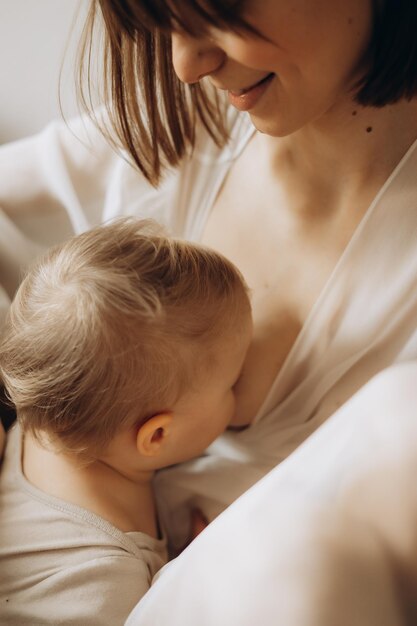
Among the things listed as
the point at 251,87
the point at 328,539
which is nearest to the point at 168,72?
the point at 251,87

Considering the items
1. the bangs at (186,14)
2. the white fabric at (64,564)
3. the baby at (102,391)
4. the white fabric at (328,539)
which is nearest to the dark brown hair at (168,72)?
the bangs at (186,14)

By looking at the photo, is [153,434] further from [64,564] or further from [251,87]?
[251,87]

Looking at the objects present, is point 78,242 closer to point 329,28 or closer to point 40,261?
point 40,261

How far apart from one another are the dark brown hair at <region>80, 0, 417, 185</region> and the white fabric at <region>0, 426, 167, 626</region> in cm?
45

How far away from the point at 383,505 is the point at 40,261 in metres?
0.49

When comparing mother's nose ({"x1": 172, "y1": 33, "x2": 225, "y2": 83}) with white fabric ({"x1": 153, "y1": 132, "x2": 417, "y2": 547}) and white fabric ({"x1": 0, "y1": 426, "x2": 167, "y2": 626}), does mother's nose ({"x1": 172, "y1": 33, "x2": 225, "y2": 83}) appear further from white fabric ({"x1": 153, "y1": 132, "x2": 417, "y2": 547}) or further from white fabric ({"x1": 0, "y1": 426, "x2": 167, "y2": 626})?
white fabric ({"x1": 0, "y1": 426, "x2": 167, "y2": 626})

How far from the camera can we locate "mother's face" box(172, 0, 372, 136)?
58cm

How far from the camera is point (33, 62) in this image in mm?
1223

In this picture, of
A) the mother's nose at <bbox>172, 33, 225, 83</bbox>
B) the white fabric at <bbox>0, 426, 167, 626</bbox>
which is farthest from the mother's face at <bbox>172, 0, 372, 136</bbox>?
the white fabric at <bbox>0, 426, 167, 626</bbox>

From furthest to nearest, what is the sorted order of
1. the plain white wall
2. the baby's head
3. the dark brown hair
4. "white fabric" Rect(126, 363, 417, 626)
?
the plain white wall, the baby's head, the dark brown hair, "white fabric" Rect(126, 363, 417, 626)

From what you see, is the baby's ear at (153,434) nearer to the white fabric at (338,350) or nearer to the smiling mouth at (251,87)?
the white fabric at (338,350)

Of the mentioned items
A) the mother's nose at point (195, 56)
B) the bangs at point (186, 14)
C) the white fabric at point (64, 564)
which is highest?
the bangs at point (186, 14)

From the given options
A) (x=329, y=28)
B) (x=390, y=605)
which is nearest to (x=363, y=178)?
(x=329, y=28)

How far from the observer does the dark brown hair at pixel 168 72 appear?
56 centimetres
